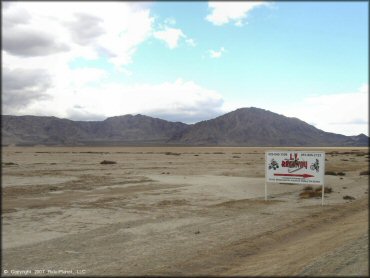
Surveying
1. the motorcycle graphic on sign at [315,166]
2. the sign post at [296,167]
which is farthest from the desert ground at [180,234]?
the motorcycle graphic on sign at [315,166]

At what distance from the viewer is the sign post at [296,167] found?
60.8 feet

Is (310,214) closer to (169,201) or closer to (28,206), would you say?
(169,201)

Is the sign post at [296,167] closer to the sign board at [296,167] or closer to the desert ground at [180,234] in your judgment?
the sign board at [296,167]

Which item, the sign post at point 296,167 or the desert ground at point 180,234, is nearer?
the desert ground at point 180,234

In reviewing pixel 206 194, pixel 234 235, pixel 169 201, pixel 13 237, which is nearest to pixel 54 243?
pixel 13 237

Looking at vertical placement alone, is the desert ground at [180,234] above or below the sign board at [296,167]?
below

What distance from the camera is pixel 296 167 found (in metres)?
19.0

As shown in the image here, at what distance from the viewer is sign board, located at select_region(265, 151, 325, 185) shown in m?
18.5

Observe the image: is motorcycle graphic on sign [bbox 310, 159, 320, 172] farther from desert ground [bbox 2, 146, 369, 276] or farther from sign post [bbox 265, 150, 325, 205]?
desert ground [bbox 2, 146, 369, 276]

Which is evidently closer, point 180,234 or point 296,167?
point 180,234

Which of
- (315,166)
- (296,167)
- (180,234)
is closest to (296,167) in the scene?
(296,167)

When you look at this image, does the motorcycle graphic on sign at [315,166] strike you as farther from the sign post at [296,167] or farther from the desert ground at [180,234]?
the desert ground at [180,234]

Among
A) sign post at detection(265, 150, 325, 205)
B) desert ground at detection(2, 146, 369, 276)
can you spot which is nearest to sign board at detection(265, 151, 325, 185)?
sign post at detection(265, 150, 325, 205)

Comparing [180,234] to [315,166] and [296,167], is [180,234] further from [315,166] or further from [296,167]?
[315,166]
